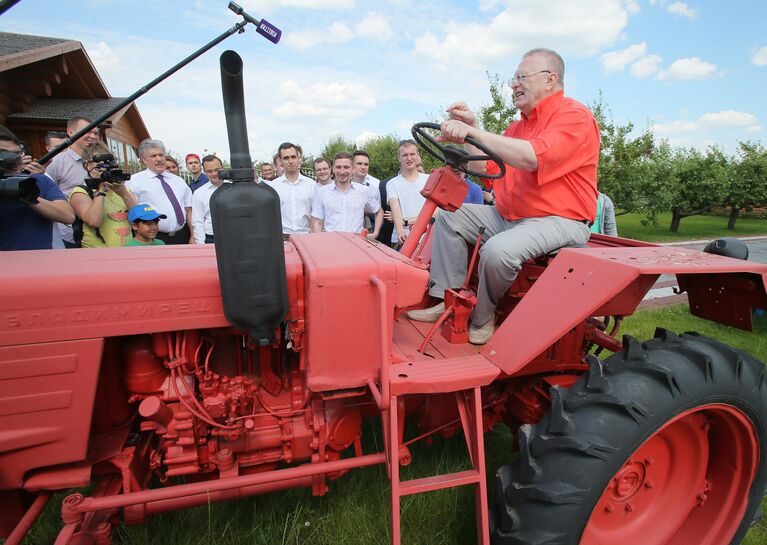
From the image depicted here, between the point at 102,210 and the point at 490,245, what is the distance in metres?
3.07

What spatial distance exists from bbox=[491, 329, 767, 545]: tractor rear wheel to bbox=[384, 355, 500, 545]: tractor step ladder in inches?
3.5

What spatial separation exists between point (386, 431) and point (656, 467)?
1207 millimetres

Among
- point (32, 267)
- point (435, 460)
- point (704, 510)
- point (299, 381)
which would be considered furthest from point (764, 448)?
point (32, 267)

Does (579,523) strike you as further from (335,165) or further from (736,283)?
(335,165)

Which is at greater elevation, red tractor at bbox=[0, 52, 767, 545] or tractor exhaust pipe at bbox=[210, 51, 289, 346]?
tractor exhaust pipe at bbox=[210, 51, 289, 346]

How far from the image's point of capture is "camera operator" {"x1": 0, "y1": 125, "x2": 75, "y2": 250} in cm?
279

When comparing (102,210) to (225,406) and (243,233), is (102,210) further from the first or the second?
(243,233)

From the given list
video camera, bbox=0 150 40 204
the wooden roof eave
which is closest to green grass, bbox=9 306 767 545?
video camera, bbox=0 150 40 204

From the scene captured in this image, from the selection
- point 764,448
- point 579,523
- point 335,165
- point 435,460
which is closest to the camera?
point 579,523

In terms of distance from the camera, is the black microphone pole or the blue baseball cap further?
the blue baseball cap

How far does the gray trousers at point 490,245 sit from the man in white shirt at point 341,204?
2.30 meters

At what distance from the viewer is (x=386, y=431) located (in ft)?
5.40

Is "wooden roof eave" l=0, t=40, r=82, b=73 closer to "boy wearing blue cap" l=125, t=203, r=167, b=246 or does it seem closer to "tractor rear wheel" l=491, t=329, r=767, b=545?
→ "boy wearing blue cap" l=125, t=203, r=167, b=246

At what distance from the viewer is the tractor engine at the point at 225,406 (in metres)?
1.63
